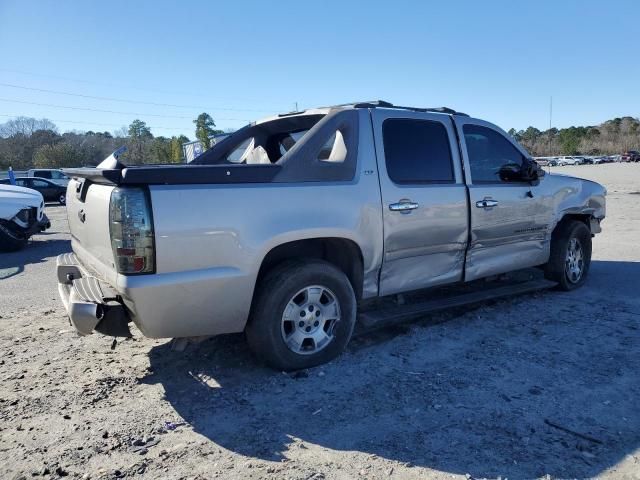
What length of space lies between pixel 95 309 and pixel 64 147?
60758mm

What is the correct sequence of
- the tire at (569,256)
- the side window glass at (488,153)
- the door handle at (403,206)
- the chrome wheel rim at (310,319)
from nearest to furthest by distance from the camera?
the chrome wheel rim at (310,319) < the door handle at (403,206) < the side window glass at (488,153) < the tire at (569,256)

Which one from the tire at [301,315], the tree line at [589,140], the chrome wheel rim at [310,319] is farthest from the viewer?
the tree line at [589,140]

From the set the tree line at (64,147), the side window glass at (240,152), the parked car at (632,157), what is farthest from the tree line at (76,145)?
the side window glass at (240,152)

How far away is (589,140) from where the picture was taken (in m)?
109

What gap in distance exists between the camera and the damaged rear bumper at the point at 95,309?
10.4ft

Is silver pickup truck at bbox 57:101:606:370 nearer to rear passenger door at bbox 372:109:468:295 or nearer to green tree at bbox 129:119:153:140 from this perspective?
rear passenger door at bbox 372:109:468:295

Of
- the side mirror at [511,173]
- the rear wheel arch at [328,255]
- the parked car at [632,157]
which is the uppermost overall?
the parked car at [632,157]

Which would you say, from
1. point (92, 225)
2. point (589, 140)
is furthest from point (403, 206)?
point (589, 140)

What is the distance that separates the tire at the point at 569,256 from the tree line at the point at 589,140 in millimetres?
100821

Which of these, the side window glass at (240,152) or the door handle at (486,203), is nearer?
the door handle at (486,203)

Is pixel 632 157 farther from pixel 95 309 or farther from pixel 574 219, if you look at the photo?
pixel 95 309

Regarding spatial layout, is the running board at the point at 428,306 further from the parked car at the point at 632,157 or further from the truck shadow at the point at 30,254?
the parked car at the point at 632,157

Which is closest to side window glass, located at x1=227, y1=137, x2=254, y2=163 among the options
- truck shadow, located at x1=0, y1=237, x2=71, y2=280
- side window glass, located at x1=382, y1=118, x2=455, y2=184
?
side window glass, located at x1=382, y1=118, x2=455, y2=184

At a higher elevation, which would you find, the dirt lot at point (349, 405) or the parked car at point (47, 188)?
the parked car at point (47, 188)
